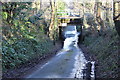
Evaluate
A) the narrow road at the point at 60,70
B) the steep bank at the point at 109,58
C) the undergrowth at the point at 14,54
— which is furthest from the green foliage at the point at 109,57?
the undergrowth at the point at 14,54

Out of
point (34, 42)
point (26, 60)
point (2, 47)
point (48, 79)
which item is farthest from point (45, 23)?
point (48, 79)

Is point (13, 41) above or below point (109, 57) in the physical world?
above

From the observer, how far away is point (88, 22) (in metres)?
35.9

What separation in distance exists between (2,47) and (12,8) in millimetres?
4598

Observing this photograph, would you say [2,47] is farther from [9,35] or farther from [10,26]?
[10,26]

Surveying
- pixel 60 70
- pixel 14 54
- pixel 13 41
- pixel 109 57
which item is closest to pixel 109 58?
pixel 109 57

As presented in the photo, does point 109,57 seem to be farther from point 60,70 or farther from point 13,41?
point 13,41

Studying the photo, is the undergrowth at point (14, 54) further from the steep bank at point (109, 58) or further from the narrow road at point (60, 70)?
the steep bank at point (109, 58)

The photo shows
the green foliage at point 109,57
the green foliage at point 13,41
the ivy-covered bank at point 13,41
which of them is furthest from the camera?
the green foliage at point 13,41

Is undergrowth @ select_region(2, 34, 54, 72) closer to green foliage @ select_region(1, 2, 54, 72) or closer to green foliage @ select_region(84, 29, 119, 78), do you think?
green foliage @ select_region(1, 2, 54, 72)

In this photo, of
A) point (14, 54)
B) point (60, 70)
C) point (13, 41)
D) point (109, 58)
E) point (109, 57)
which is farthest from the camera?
point (13, 41)

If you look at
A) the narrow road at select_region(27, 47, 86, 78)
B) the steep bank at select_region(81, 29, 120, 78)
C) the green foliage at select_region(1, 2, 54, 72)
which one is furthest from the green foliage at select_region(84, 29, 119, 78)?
the green foliage at select_region(1, 2, 54, 72)


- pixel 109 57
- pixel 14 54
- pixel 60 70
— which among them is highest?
pixel 14 54

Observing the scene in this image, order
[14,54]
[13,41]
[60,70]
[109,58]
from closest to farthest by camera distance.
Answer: [109,58]
[60,70]
[14,54]
[13,41]
